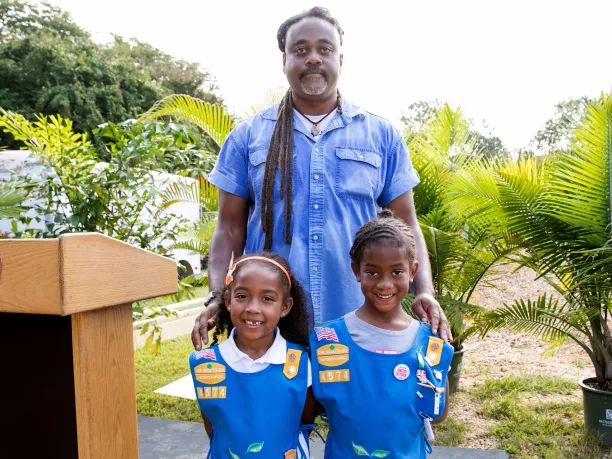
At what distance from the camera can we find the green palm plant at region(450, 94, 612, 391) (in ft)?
12.8

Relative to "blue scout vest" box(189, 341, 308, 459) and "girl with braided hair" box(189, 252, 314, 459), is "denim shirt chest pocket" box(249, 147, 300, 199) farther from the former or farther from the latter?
"blue scout vest" box(189, 341, 308, 459)

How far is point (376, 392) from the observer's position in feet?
5.97

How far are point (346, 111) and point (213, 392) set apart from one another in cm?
113

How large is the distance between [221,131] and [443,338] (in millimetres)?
4662

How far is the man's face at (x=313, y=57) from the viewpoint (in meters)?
2.11

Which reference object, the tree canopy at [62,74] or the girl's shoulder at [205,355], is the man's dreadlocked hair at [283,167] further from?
the tree canopy at [62,74]

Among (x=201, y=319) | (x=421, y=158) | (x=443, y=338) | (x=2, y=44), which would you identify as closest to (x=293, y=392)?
(x=201, y=319)

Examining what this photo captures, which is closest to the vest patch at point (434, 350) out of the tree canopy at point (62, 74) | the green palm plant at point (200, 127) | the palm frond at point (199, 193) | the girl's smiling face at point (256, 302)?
the girl's smiling face at point (256, 302)

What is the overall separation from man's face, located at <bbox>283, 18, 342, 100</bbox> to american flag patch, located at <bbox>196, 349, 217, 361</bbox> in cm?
97

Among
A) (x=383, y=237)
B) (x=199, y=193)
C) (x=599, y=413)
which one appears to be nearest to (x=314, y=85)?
(x=383, y=237)

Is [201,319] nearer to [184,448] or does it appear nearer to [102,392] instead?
[102,392]

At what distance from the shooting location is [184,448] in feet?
12.9

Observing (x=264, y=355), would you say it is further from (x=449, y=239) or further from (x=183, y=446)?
(x=449, y=239)

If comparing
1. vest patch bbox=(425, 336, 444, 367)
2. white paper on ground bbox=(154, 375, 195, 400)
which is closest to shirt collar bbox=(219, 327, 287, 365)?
vest patch bbox=(425, 336, 444, 367)
